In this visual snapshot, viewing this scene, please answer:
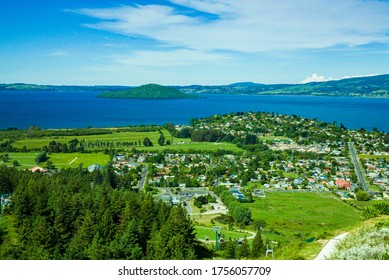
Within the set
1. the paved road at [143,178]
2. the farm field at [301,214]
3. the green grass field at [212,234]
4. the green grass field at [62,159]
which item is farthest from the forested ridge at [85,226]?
the paved road at [143,178]

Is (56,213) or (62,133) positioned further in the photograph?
(62,133)

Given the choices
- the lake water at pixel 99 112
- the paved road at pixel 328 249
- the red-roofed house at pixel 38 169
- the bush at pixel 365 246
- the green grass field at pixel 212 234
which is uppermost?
the lake water at pixel 99 112

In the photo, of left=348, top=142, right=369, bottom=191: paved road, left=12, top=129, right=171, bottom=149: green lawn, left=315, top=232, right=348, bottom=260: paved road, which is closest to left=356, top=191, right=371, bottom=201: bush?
left=348, top=142, right=369, bottom=191: paved road

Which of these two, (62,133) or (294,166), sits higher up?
(62,133)

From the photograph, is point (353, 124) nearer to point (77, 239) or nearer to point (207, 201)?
point (207, 201)

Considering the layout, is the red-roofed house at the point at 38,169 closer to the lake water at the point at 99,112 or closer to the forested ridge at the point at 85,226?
the forested ridge at the point at 85,226

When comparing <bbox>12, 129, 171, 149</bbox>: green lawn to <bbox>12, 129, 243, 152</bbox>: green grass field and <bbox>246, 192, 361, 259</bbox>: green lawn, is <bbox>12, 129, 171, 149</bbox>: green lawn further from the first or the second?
<bbox>246, 192, 361, 259</bbox>: green lawn

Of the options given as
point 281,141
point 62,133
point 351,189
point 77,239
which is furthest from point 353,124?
point 77,239
